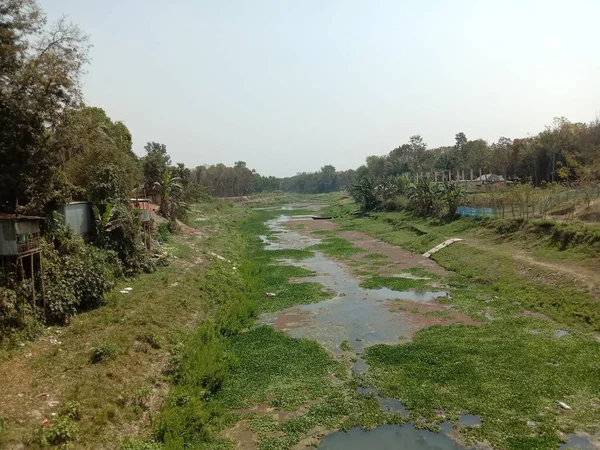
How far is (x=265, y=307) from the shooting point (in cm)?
2598

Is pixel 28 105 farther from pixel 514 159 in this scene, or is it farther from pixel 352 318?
pixel 514 159

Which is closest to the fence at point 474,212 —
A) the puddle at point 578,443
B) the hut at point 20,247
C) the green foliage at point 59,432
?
the puddle at point 578,443

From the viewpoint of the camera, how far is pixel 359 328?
22.2 meters

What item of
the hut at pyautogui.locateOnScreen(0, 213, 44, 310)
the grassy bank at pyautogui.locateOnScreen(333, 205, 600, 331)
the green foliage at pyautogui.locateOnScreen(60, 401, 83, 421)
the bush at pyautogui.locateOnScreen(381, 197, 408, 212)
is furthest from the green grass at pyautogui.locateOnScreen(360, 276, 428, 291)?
the bush at pyautogui.locateOnScreen(381, 197, 408, 212)

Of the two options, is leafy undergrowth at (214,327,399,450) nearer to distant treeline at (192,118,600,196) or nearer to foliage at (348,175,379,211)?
distant treeline at (192,118,600,196)

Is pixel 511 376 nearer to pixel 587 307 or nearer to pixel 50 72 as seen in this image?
pixel 587 307

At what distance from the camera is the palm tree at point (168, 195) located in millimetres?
43781

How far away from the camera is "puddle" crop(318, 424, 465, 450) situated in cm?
1229

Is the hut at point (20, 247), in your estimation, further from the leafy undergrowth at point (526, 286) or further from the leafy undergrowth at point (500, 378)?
the leafy undergrowth at point (526, 286)

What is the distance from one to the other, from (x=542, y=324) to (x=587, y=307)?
2.94 m

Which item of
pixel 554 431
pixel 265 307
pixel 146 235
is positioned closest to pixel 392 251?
pixel 265 307

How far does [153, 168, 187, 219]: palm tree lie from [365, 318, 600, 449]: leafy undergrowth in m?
31.3

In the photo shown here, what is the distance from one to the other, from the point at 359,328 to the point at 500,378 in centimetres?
790

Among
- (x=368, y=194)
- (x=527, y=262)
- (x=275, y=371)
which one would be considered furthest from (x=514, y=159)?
(x=275, y=371)
